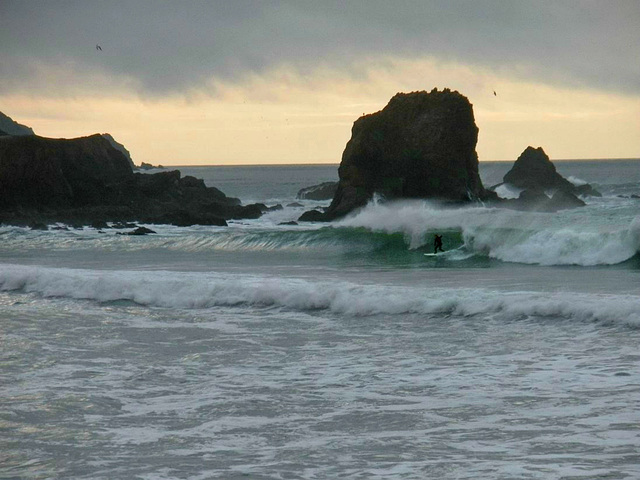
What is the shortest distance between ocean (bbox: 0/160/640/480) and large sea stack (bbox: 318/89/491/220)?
22931 millimetres

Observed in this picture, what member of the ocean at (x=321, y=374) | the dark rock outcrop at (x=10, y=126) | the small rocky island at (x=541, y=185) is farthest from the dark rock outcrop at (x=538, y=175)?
the dark rock outcrop at (x=10, y=126)

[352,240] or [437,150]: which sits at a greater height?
[437,150]

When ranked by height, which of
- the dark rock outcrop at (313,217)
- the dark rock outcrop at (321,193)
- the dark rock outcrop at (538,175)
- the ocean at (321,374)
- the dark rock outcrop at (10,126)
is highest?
the dark rock outcrop at (10,126)

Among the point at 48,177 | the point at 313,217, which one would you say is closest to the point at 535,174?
the point at 313,217

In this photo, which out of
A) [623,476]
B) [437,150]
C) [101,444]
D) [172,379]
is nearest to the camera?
[623,476]

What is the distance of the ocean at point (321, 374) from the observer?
8555 mm

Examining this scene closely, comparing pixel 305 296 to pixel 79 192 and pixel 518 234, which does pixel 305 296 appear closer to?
pixel 518 234

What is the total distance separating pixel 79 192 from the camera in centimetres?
5584

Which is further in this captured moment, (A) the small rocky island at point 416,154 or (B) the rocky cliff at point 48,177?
(B) the rocky cliff at point 48,177

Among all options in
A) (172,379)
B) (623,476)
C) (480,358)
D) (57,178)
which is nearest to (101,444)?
(172,379)

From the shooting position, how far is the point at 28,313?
727 inches

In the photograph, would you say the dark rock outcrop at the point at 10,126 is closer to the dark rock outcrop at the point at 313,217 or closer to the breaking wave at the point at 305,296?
the dark rock outcrop at the point at 313,217

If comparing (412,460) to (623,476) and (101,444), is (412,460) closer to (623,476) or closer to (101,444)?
(623,476)

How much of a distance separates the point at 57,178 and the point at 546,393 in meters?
48.5
